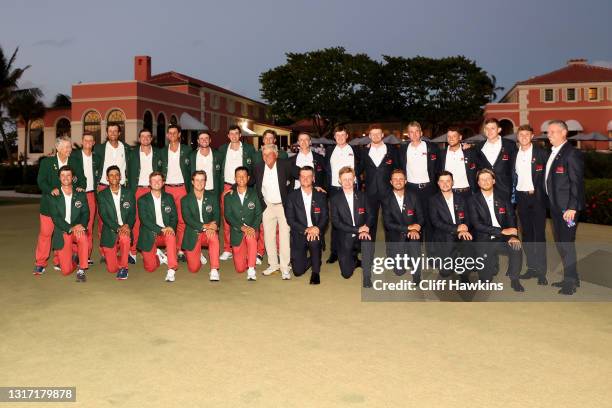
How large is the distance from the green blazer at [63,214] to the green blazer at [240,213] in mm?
1817

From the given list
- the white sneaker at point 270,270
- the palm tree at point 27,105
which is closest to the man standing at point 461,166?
the white sneaker at point 270,270

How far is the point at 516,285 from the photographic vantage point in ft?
20.6

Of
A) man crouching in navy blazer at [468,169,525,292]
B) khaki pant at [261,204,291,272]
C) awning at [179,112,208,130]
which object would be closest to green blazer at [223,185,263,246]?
khaki pant at [261,204,291,272]

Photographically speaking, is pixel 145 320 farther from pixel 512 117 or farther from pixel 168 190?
pixel 512 117

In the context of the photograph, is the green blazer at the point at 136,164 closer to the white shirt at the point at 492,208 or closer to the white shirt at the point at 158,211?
the white shirt at the point at 158,211

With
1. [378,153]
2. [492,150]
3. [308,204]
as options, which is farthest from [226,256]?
[492,150]

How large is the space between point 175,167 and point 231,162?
0.82 metres

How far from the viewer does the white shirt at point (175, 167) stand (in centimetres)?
826

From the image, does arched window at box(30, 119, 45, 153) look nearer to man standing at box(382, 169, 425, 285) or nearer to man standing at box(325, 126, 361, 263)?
man standing at box(325, 126, 361, 263)

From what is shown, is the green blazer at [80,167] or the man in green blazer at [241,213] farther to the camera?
the green blazer at [80,167]

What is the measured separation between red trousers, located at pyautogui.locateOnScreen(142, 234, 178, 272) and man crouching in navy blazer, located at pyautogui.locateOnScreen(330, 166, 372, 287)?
203cm

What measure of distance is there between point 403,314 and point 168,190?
4.37 m

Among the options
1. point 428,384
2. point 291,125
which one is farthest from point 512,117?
point 428,384

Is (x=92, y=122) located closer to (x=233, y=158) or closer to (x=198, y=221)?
(x=233, y=158)
